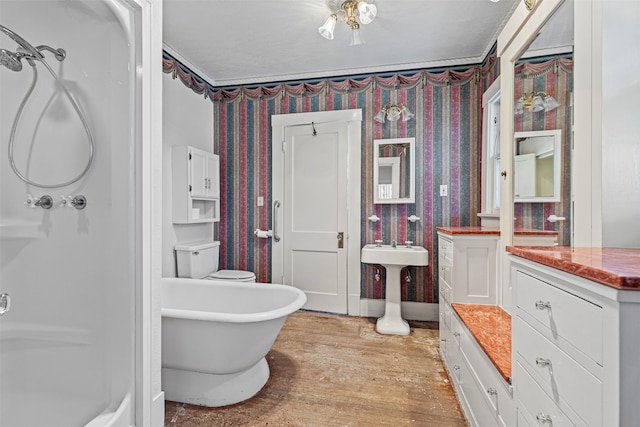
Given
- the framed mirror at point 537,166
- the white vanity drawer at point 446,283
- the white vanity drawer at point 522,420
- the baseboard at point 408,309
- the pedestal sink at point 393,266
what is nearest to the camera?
the white vanity drawer at point 522,420

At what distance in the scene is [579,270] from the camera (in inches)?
27.0

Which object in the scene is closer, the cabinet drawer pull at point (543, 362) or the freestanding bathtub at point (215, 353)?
the cabinet drawer pull at point (543, 362)

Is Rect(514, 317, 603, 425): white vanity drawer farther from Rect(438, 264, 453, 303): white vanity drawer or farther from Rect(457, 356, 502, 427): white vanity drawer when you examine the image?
Rect(438, 264, 453, 303): white vanity drawer

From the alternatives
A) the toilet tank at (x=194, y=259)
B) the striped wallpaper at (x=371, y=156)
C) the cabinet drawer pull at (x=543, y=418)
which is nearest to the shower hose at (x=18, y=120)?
the toilet tank at (x=194, y=259)

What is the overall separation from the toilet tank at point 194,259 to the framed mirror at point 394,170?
1846 mm

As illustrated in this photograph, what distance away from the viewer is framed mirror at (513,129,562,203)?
1348mm

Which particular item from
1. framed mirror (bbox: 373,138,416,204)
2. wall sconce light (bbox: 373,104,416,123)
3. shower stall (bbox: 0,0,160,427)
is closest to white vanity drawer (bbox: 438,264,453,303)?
framed mirror (bbox: 373,138,416,204)

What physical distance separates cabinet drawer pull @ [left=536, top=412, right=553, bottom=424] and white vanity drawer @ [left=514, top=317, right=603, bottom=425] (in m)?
0.07

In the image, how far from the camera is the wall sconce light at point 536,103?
1392 mm

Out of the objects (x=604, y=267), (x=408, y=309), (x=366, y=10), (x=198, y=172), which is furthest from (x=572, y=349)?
(x=198, y=172)

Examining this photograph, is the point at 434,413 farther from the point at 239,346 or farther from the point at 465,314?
the point at 239,346

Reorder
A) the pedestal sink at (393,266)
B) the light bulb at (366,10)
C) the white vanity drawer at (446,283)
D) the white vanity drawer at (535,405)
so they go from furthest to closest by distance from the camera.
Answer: the pedestal sink at (393,266), the white vanity drawer at (446,283), the light bulb at (366,10), the white vanity drawer at (535,405)

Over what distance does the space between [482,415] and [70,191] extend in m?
2.16

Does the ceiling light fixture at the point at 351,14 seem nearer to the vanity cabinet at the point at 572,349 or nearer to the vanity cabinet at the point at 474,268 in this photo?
the vanity cabinet at the point at 474,268
